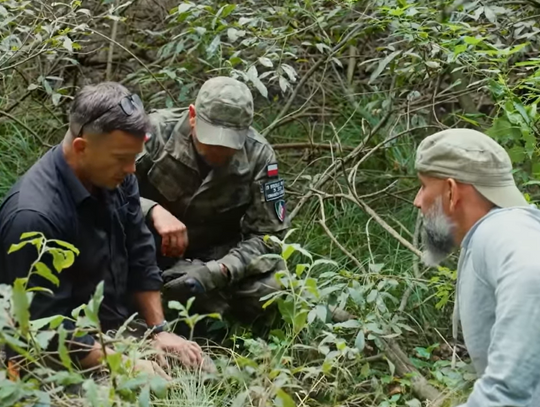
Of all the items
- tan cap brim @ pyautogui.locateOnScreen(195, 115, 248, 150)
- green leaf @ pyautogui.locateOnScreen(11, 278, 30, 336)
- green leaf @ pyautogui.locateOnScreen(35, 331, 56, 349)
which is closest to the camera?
green leaf @ pyautogui.locateOnScreen(11, 278, 30, 336)

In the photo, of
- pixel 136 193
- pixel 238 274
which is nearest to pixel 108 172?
pixel 136 193

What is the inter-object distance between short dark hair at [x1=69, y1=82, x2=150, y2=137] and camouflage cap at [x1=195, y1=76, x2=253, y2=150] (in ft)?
2.70

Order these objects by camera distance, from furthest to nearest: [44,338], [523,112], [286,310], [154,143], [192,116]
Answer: [154,143] → [192,116] → [523,112] → [286,310] → [44,338]

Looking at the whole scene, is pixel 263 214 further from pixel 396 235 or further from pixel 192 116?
pixel 396 235

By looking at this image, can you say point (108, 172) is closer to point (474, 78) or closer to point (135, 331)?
point (135, 331)

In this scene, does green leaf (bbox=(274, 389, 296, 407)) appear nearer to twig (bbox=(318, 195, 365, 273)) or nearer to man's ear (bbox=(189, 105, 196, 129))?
man's ear (bbox=(189, 105, 196, 129))

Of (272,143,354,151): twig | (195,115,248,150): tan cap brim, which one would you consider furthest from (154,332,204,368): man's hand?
(272,143,354,151): twig

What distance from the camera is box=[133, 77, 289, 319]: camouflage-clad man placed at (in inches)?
164

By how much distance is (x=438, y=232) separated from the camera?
9.18ft

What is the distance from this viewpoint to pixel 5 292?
84.7 inches

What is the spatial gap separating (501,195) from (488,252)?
0.88 ft

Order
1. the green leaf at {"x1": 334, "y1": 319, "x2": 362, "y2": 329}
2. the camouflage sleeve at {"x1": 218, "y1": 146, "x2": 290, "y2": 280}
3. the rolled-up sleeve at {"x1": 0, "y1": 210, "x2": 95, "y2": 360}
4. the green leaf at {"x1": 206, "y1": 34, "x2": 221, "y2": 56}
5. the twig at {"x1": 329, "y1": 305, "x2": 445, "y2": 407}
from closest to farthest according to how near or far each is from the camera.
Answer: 1. the rolled-up sleeve at {"x1": 0, "y1": 210, "x2": 95, "y2": 360}
2. the green leaf at {"x1": 334, "y1": 319, "x2": 362, "y2": 329}
3. the twig at {"x1": 329, "y1": 305, "x2": 445, "y2": 407}
4. the camouflage sleeve at {"x1": 218, "y1": 146, "x2": 290, "y2": 280}
5. the green leaf at {"x1": 206, "y1": 34, "x2": 221, "y2": 56}

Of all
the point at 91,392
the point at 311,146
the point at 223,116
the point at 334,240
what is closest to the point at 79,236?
the point at 223,116

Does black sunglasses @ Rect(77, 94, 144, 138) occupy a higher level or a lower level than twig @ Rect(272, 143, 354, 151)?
higher
